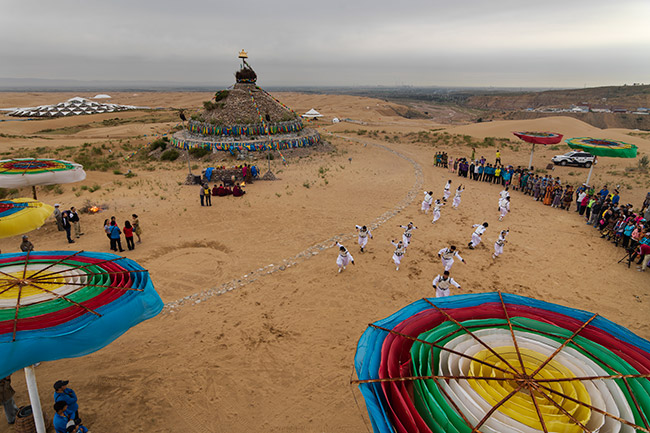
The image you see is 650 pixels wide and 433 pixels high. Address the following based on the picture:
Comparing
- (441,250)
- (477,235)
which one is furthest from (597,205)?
(441,250)

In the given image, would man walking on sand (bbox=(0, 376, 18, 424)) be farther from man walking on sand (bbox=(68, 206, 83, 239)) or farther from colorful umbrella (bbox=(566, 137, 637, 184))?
colorful umbrella (bbox=(566, 137, 637, 184))

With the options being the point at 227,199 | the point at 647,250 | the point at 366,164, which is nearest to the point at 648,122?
the point at 366,164

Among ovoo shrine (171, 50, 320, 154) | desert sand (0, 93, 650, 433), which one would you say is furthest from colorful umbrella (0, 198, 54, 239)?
ovoo shrine (171, 50, 320, 154)

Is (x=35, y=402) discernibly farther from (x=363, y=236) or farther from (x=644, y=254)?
(x=644, y=254)

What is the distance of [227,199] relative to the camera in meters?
18.8

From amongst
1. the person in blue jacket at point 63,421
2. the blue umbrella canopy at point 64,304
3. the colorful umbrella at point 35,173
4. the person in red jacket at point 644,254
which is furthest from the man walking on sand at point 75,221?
the person in red jacket at point 644,254

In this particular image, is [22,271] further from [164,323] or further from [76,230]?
[76,230]

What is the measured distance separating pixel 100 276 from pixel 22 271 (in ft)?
4.37

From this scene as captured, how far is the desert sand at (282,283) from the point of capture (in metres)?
6.64

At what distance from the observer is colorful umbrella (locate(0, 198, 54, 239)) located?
8.21m

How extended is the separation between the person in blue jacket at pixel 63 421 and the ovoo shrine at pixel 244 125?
1030 inches

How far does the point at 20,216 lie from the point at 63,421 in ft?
19.9

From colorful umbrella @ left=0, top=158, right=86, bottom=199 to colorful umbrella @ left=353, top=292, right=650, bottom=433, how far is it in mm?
12901

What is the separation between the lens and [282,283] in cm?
1073
